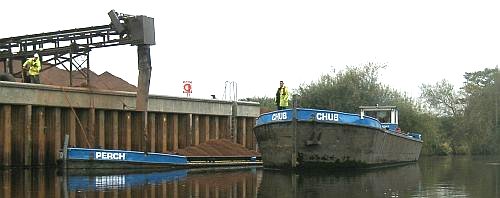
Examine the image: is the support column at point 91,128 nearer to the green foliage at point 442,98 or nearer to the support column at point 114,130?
the support column at point 114,130

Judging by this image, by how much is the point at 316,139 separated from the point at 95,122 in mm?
8194

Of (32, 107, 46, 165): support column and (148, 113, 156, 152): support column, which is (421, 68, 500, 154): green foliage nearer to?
(148, 113, 156, 152): support column

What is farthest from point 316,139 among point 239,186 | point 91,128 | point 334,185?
point 91,128

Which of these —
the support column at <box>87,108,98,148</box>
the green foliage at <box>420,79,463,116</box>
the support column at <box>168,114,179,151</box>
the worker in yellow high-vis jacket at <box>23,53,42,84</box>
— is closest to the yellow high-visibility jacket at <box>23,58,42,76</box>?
the worker in yellow high-vis jacket at <box>23,53,42,84</box>

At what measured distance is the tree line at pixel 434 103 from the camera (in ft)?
133

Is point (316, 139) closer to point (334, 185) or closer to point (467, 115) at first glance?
point (334, 185)

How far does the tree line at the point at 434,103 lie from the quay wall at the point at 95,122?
21.2 ft

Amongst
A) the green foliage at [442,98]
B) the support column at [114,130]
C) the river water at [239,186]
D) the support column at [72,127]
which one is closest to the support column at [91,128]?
the support column at [72,127]

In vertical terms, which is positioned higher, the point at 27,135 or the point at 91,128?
the point at 91,128

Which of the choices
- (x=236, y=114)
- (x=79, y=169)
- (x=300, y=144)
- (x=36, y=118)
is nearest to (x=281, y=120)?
(x=300, y=144)

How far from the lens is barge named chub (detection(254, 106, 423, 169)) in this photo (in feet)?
66.0

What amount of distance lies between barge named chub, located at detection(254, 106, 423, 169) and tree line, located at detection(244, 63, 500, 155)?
13204mm

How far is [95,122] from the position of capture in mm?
24109

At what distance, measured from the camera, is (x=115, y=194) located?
1297 cm
